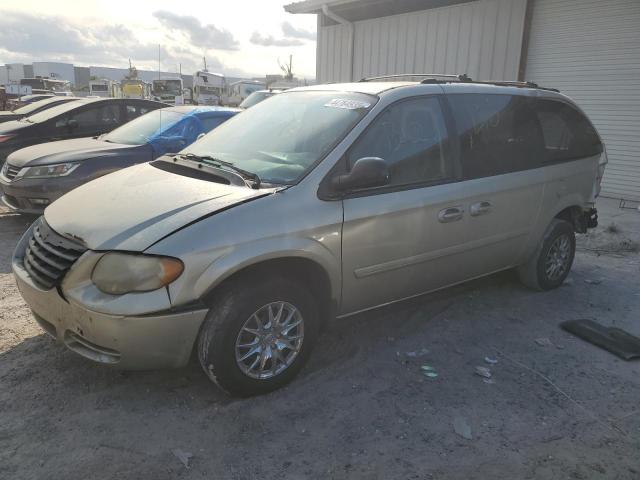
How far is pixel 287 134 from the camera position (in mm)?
3562

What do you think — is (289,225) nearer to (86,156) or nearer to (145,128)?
(86,156)

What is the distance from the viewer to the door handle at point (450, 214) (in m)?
3.63

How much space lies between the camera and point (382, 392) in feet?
10.4

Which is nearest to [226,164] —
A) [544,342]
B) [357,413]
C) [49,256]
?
[49,256]

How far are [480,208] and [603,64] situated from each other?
22.5 ft

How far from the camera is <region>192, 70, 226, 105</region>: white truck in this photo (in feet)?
127

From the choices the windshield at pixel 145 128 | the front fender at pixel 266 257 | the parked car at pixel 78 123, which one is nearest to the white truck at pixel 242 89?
the parked car at pixel 78 123

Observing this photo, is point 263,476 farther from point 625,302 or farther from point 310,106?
point 625,302

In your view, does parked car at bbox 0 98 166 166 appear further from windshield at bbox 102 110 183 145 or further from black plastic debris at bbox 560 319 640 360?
black plastic debris at bbox 560 319 640 360

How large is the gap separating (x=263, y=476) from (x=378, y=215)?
64.7 inches

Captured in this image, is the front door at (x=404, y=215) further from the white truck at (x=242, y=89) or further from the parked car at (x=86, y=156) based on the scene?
the white truck at (x=242, y=89)

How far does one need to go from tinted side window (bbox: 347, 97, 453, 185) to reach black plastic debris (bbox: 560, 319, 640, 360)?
1660 millimetres

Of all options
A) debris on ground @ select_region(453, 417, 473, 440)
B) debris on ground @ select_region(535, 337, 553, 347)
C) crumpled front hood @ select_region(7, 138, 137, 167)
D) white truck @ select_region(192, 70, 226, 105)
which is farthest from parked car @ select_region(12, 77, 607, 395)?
white truck @ select_region(192, 70, 226, 105)

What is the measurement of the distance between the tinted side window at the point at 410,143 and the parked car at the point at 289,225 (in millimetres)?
13
